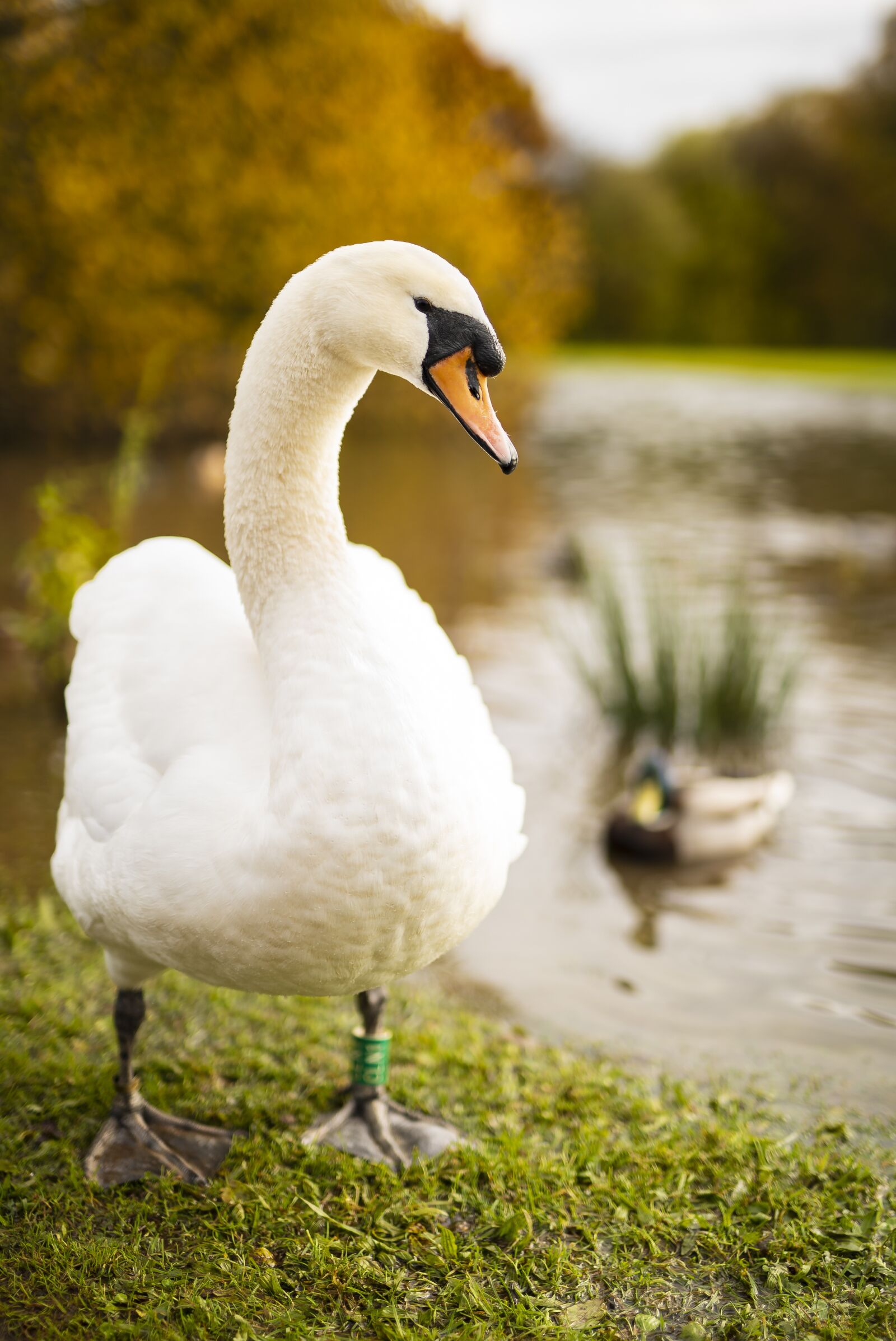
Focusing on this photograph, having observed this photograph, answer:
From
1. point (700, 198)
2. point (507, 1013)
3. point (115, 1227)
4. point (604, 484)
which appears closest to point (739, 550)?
point (604, 484)

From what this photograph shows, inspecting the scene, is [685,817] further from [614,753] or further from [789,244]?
[789,244]

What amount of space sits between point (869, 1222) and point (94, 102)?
52.2 ft

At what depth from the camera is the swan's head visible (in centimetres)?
238

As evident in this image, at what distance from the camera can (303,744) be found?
2375 mm

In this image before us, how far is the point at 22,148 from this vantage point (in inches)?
587

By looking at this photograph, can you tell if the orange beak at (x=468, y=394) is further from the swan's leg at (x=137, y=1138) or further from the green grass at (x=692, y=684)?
the green grass at (x=692, y=684)

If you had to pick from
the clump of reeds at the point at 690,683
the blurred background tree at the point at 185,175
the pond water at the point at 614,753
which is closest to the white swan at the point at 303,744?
the pond water at the point at 614,753

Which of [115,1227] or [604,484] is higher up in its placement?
[604,484]

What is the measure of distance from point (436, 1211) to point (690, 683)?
440 centimetres

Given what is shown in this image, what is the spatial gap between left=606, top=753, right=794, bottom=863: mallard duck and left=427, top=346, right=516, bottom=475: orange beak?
3381 millimetres

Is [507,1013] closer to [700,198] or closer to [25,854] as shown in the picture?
[25,854]

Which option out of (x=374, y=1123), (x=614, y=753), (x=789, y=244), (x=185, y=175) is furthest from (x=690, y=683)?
(x=789, y=244)

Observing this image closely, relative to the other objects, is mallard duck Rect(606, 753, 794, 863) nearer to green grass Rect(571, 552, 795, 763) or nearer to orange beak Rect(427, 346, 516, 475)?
green grass Rect(571, 552, 795, 763)

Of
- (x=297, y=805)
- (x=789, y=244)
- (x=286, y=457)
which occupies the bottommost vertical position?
(x=297, y=805)
